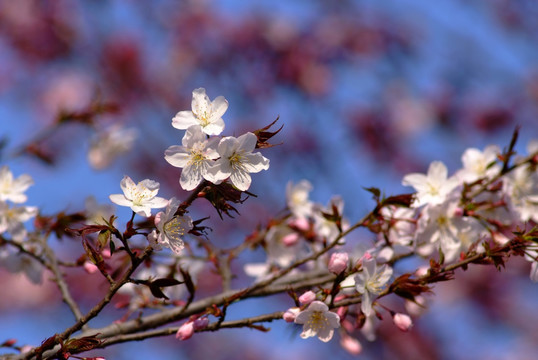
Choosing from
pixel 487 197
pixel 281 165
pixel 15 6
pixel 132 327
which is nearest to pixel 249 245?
pixel 132 327

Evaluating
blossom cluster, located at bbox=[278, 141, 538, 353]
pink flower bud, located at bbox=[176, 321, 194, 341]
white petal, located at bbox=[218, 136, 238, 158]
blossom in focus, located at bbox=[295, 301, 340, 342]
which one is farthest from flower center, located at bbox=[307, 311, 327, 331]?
white petal, located at bbox=[218, 136, 238, 158]

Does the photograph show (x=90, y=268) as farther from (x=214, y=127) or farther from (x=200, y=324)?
(x=214, y=127)

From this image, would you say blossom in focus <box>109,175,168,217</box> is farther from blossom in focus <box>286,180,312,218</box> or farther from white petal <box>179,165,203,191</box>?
blossom in focus <box>286,180,312,218</box>

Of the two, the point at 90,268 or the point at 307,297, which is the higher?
the point at 90,268

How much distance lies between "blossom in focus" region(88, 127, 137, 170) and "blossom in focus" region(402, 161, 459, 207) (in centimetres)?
207

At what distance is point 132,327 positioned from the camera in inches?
87.7

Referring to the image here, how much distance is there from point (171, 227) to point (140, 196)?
0.17 meters

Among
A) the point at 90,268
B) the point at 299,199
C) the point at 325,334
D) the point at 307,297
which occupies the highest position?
the point at 299,199

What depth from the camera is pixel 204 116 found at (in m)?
1.76

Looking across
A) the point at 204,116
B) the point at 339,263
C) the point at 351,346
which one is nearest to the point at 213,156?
the point at 204,116

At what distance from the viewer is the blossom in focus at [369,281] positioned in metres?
1.88

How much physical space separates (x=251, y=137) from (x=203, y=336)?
825 centimetres

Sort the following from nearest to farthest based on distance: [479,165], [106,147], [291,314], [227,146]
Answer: [227,146] → [291,314] → [479,165] → [106,147]

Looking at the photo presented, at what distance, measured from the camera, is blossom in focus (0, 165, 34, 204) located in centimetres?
246
